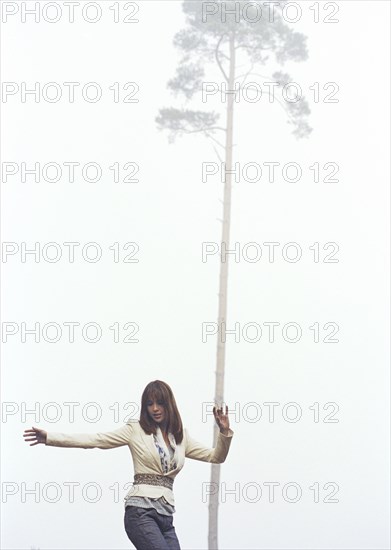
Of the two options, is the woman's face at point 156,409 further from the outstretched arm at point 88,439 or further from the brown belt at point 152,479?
the brown belt at point 152,479

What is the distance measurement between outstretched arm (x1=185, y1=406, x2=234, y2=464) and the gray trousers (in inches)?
→ 11.6

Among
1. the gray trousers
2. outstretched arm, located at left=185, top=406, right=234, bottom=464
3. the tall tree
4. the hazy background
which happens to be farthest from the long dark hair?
the tall tree

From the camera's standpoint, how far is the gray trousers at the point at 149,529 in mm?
4348

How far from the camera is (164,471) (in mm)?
4543

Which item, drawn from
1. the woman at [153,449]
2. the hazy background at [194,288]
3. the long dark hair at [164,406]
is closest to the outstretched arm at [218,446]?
the woman at [153,449]

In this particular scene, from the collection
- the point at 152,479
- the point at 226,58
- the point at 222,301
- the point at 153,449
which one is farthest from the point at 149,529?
the point at 226,58

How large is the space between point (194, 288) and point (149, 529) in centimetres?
213

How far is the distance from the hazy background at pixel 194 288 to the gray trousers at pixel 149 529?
1.75 m

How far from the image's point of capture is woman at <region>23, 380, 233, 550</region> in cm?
443

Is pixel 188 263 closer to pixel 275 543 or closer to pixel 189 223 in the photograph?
pixel 189 223

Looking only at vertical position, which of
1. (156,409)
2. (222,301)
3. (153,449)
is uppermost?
(222,301)

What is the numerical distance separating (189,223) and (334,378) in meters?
1.10

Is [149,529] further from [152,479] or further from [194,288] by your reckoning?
[194,288]

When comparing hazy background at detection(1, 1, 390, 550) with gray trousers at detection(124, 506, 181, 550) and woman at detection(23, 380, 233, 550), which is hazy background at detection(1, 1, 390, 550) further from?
gray trousers at detection(124, 506, 181, 550)
